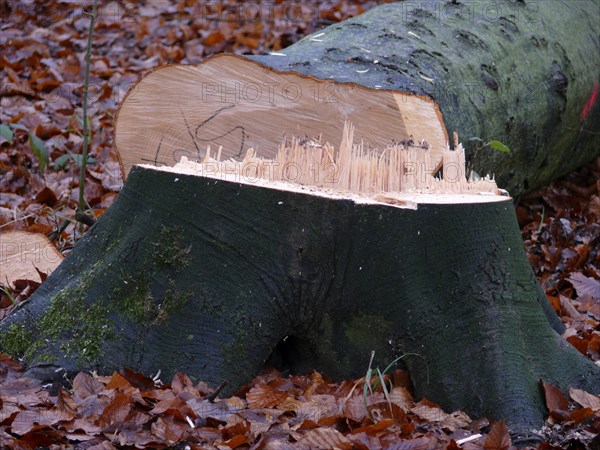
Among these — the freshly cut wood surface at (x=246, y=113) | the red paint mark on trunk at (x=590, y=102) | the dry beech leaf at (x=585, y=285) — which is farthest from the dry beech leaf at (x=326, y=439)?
the red paint mark on trunk at (x=590, y=102)

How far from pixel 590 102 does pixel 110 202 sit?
307cm

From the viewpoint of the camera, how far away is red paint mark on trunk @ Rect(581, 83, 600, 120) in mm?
4871

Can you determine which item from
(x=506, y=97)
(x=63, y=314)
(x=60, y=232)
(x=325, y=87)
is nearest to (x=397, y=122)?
(x=325, y=87)

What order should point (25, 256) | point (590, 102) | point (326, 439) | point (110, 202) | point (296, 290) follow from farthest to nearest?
point (590, 102) → point (110, 202) → point (25, 256) → point (296, 290) → point (326, 439)

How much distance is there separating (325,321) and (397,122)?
35.9 inches

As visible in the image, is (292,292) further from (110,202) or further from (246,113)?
(110,202)

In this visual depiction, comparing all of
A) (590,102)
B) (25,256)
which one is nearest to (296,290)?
(25,256)

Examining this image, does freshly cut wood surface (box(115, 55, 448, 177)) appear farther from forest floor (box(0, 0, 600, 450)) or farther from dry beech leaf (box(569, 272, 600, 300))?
dry beech leaf (box(569, 272, 600, 300))

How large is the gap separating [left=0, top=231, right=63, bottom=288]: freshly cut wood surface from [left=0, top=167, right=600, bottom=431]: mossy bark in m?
0.87

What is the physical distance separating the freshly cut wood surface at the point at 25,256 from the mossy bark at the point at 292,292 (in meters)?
0.87

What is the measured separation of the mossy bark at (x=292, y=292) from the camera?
7.82 ft

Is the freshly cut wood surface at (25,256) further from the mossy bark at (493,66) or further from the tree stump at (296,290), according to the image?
the mossy bark at (493,66)

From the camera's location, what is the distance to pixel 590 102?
4.92 meters

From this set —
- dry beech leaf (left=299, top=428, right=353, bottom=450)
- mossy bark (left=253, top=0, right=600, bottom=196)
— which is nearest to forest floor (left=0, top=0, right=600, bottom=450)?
dry beech leaf (left=299, top=428, right=353, bottom=450)
